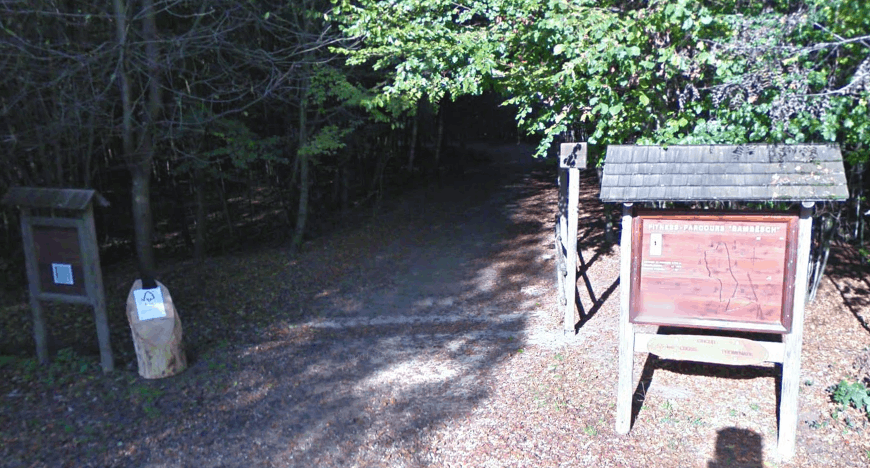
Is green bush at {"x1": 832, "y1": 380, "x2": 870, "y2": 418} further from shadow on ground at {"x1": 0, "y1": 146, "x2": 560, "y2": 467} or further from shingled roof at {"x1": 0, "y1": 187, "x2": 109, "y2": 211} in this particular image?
shingled roof at {"x1": 0, "y1": 187, "x2": 109, "y2": 211}

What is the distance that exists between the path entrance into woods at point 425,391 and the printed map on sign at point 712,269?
1.18 metres

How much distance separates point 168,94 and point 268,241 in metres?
4.69

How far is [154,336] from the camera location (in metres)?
6.82

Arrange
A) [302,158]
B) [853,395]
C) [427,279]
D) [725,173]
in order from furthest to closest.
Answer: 1. [302,158]
2. [427,279]
3. [853,395]
4. [725,173]

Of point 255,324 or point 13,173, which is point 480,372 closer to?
point 255,324

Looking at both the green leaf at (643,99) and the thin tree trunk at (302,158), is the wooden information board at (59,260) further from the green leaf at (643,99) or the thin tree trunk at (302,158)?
the green leaf at (643,99)

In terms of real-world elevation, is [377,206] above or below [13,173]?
below

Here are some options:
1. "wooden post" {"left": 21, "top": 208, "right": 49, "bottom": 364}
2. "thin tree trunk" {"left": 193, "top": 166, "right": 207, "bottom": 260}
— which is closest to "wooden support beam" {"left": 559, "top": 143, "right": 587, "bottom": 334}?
"wooden post" {"left": 21, "top": 208, "right": 49, "bottom": 364}

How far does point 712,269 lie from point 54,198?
6773 mm

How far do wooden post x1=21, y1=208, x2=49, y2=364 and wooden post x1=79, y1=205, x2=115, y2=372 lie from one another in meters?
0.80

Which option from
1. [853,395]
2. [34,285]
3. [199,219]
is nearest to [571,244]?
[853,395]

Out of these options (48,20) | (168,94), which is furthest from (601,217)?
(48,20)

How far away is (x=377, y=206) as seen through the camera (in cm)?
1772

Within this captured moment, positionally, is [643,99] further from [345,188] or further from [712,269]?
[345,188]
